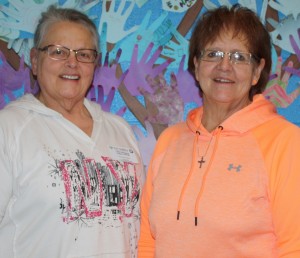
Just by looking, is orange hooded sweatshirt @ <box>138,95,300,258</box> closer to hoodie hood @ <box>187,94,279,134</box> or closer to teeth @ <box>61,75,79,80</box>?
hoodie hood @ <box>187,94,279,134</box>

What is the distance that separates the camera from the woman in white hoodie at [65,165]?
4.92ft

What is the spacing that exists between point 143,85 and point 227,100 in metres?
0.64

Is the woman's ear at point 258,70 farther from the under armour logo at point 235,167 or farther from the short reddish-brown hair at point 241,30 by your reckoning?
the under armour logo at point 235,167

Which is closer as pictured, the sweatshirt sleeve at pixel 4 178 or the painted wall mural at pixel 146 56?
the sweatshirt sleeve at pixel 4 178

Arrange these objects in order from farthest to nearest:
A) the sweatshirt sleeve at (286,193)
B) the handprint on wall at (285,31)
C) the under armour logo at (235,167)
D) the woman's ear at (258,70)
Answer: the handprint on wall at (285,31) → the woman's ear at (258,70) → the under armour logo at (235,167) → the sweatshirt sleeve at (286,193)

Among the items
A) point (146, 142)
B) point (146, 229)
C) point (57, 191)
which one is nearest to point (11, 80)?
point (146, 142)

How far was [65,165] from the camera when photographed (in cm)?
155

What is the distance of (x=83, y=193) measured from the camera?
156 centimetres

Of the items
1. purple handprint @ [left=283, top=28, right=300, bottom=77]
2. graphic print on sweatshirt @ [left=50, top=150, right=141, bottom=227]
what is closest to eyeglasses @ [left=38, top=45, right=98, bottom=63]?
graphic print on sweatshirt @ [left=50, top=150, right=141, bottom=227]

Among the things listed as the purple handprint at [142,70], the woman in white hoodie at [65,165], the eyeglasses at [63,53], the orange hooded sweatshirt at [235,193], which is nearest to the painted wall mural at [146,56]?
the purple handprint at [142,70]

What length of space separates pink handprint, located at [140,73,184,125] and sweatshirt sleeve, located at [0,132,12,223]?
2.52 ft

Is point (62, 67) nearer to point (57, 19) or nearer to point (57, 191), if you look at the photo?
point (57, 19)

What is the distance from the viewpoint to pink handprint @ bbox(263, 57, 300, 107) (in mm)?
2039

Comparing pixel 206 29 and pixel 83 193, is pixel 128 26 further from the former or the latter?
pixel 83 193
